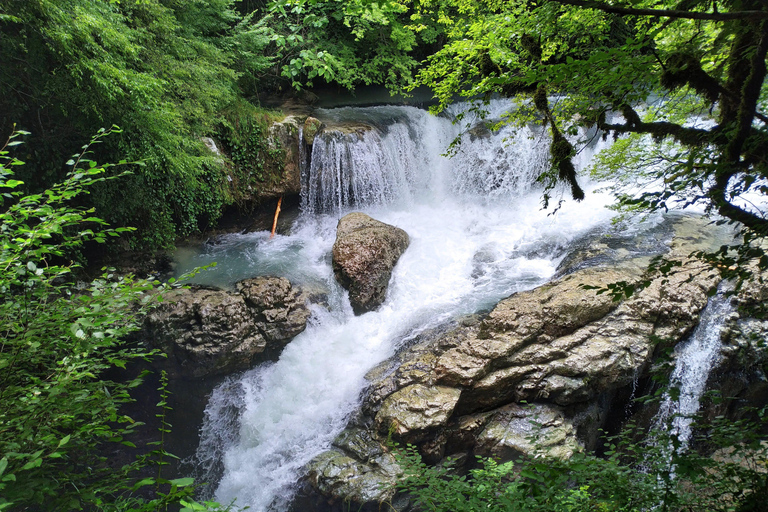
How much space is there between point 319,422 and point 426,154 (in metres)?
7.32

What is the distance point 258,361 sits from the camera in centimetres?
660

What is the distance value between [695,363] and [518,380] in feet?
7.71

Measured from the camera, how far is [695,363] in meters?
5.25

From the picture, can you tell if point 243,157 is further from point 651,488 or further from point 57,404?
point 651,488

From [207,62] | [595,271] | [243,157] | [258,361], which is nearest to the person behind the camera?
[595,271]

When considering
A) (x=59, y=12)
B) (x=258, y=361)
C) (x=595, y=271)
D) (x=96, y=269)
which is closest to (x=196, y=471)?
(x=258, y=361)

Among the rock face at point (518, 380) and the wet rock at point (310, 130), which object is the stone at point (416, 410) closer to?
the rock face at point (518, 380)

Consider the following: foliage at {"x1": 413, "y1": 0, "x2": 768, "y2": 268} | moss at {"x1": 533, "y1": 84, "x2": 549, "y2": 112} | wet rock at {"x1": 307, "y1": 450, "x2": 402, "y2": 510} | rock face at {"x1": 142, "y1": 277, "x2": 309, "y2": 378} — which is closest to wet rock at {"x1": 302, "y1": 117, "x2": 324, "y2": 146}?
rock face at {"x1": 142, "y1": 277, "x2": 309, "y2": 378}

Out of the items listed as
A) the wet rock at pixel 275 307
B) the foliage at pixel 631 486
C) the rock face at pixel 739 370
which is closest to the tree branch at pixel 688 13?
the foliage at pixel 631 486

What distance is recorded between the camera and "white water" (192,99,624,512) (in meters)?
5.77

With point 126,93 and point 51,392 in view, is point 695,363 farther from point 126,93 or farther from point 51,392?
point 126,93

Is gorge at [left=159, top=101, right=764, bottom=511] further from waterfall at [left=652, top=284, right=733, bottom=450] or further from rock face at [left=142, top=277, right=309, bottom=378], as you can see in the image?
rock face at [left=142, top=277, right=309, bottom=378]

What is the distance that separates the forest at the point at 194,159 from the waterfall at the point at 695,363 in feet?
2.32

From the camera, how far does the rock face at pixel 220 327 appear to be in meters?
6.19
